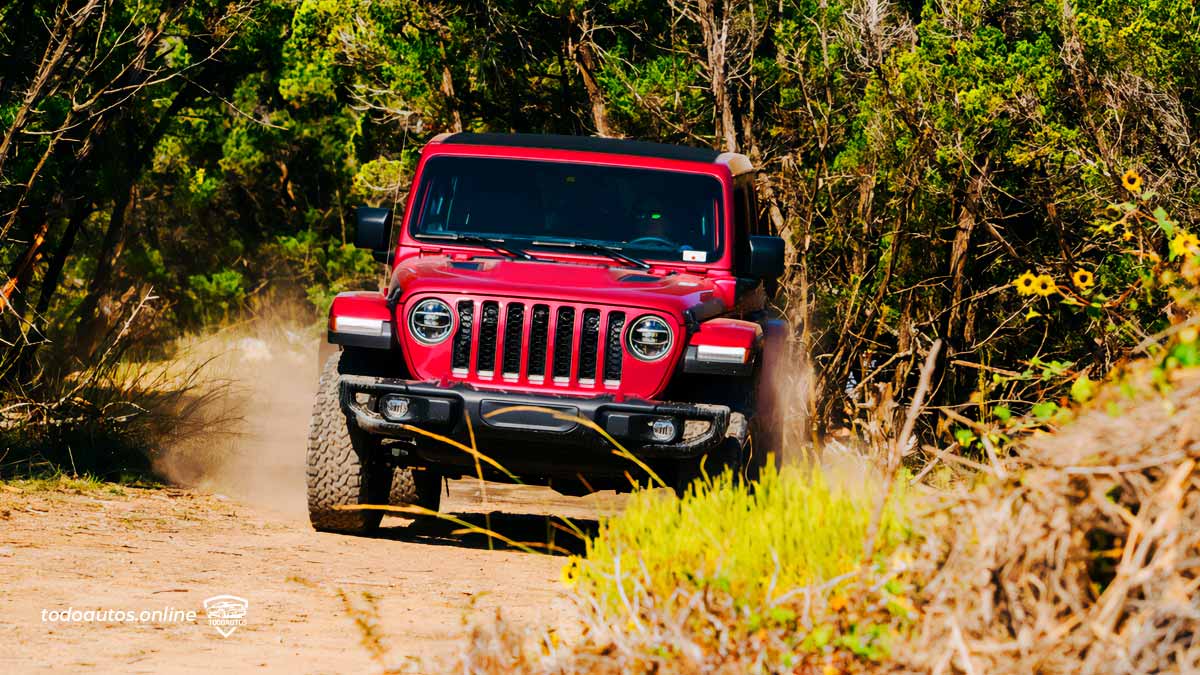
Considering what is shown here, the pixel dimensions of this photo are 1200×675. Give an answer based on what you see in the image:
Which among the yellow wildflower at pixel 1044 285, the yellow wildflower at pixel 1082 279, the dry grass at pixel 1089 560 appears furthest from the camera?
the yellow wildflower at pixel 1082 279

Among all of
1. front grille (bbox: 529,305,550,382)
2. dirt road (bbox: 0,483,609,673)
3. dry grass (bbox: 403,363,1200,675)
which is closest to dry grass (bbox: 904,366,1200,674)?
dry grass (bbox: 403,363,1200,675)

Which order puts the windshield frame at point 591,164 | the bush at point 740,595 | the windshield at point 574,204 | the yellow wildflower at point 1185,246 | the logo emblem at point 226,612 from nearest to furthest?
the bush at point 740,595, the yellow wildflower at point 1185,246, the logo emblem at point 226,612, the windshield frame at point 591,164, the windshield at point 574,204

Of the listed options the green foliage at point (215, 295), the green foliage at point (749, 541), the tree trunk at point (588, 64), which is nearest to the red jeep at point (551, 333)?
the green foliage at point (749, 541)

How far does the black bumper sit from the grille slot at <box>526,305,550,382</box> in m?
0.19

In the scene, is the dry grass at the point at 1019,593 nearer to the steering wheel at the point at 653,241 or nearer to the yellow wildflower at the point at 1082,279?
the yellow wildflower at the point at 1082,279

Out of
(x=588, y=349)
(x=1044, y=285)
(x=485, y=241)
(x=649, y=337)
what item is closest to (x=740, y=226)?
(x=485, y=241)

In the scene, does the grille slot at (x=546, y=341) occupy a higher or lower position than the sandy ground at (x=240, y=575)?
higher

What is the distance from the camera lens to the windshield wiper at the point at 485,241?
834 centimetres

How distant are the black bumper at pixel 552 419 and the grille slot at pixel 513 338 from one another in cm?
19

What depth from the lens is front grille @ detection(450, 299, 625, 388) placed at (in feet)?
24.8

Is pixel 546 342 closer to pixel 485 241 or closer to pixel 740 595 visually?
pixel 485 241

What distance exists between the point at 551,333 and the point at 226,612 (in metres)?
2.22

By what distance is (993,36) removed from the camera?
1628 centimetres

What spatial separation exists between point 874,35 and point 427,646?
40.4 ft
